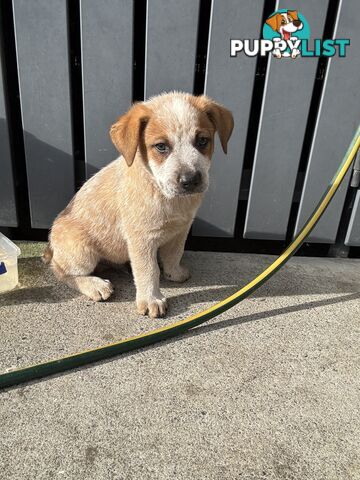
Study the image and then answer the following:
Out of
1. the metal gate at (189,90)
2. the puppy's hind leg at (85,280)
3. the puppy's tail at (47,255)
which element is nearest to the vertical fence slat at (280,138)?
the metal gate at (189,90)

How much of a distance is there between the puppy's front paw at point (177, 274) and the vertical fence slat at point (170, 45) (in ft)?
3.97

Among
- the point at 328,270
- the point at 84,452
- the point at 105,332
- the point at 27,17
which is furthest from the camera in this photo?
the point at 328,270

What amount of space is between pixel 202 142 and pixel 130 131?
1.25 ft

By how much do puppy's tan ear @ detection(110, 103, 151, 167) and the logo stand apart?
37.8 inches

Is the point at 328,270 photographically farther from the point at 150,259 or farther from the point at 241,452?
the point at 241,452

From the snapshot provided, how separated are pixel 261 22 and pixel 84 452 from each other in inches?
104

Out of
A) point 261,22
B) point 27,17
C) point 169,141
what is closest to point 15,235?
point 27,17

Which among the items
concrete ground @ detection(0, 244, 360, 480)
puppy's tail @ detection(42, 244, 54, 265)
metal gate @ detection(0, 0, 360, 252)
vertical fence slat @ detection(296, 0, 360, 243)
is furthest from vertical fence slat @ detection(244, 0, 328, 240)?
puppy's tail @ detection(42, 244, 54, 265)

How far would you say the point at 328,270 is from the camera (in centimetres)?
321

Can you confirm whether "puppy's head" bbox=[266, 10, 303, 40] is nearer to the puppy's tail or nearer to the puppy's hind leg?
the puppy's hind leg

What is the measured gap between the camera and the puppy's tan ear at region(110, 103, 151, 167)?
87.0 inches

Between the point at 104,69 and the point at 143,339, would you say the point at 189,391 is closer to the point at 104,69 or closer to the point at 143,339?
the point at 143,339

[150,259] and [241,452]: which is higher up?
[150,259]

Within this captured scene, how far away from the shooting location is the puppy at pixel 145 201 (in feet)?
→ 7.21
